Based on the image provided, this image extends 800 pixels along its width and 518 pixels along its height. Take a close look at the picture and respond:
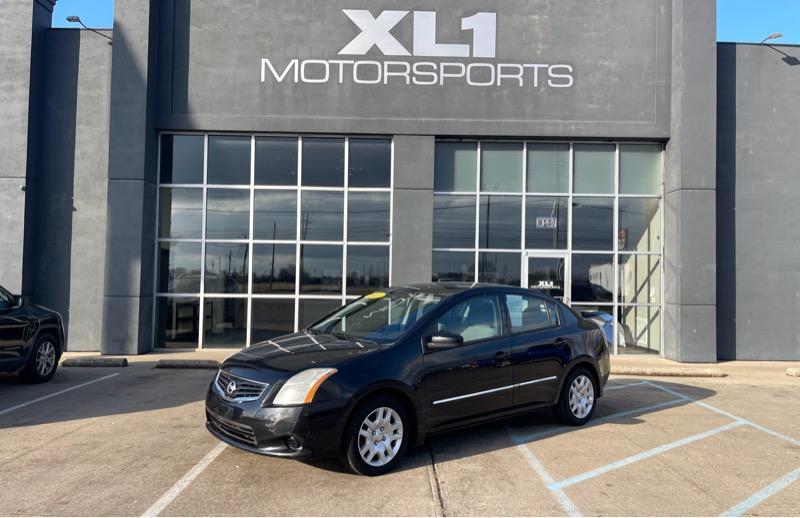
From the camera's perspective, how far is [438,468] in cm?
520

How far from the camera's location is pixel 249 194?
12.9m

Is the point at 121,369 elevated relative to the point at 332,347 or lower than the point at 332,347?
lower

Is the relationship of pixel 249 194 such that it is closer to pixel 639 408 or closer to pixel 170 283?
pixel 170 283

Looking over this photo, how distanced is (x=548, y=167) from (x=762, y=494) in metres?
9.27

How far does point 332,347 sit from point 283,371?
2.00 ft

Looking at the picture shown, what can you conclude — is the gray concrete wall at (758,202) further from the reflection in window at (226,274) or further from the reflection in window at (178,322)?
the reflection in window at (178,322)

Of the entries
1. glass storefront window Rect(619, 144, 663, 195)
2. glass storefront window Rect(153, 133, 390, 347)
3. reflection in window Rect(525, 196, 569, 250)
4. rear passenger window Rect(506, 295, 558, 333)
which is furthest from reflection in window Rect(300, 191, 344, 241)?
rear passenger window Rect(506, 295, 558, 333)

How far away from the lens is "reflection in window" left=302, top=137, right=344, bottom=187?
42.4 feet

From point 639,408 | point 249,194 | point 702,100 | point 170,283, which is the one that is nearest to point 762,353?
point 702,100

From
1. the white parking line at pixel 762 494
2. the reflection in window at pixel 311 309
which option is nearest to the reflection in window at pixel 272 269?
the reflection in window at pixel 311 309

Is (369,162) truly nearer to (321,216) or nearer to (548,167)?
(321,216)

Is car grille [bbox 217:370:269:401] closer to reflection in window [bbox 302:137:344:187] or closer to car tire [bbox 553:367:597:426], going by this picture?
car tire [bbox 553:367:597:426]

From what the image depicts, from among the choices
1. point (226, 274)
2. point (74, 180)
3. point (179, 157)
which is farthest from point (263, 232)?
point (74, 180)

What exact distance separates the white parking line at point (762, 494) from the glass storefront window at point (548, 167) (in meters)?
8.46
